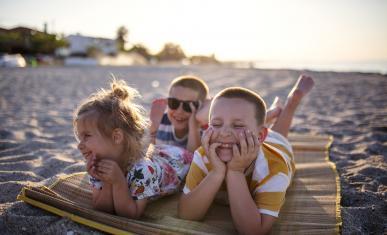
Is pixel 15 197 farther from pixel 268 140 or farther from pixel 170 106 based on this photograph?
pixel 268 140

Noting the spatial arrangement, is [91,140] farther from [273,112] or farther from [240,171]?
[273,112]

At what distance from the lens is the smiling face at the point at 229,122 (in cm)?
208

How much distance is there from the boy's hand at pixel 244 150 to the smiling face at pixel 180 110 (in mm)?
1429

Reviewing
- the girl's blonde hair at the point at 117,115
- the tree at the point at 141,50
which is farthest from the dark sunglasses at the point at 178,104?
the tree at the point at 141,50

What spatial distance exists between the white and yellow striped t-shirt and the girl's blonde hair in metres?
0.45

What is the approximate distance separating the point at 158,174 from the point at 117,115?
549 millimetres

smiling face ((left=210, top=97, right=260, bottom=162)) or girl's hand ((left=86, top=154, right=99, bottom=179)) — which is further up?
smiling face ((left=210, top=97, right=260, bottom=162))

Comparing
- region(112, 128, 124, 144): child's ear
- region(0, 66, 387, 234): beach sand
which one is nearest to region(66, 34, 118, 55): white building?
region(0, 66, 387, 234): beach sand

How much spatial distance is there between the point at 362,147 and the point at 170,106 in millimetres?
2512

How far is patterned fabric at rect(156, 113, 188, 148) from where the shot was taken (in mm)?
3596

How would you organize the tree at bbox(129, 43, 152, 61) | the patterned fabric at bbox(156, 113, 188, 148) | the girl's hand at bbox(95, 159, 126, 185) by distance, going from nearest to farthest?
the girl's hand at bbox(95, 159, 126, 185) → the patterned fabric at bbox(156, 113, 188, 148) → the tree at bbox(129, 43, 152, 61)

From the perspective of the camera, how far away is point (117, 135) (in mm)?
2287

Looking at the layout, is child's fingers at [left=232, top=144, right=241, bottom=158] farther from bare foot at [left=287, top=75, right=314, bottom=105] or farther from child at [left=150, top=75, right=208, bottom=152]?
bare foot at [left=287, top=75, right=314, bottom=105]

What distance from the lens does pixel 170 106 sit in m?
3.45
